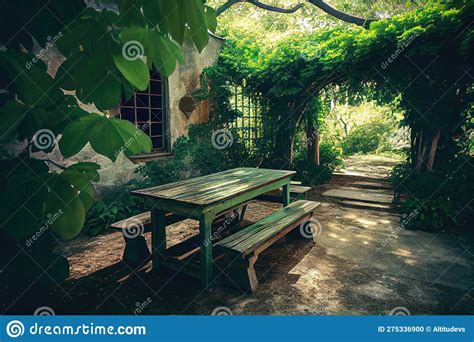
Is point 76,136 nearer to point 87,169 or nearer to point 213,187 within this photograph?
point 87,169

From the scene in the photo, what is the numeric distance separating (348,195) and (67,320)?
6431 mm

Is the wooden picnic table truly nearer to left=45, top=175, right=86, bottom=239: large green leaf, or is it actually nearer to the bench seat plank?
the bench seat plank

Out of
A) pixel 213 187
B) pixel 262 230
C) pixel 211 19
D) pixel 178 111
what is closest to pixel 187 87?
pixel 178 111

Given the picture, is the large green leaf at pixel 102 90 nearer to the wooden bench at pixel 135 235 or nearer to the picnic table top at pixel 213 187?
the picnic table top at pixel 213 187

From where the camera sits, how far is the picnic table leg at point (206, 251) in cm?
307

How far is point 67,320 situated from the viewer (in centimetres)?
176

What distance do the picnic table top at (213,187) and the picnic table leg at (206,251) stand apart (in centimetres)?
26

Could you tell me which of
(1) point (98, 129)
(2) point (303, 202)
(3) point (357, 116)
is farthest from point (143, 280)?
(3) point (357, 116)

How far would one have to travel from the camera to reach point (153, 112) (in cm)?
700

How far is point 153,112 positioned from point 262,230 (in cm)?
462

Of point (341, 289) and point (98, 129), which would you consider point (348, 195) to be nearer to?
point (341, 289)

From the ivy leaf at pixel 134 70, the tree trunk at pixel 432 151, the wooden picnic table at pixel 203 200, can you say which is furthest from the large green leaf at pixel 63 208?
the tree trunk at pixel 432 151

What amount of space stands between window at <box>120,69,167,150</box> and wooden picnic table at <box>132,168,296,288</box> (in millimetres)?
3075

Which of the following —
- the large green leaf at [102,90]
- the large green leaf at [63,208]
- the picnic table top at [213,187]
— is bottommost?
the picnic table top at [213,187]
